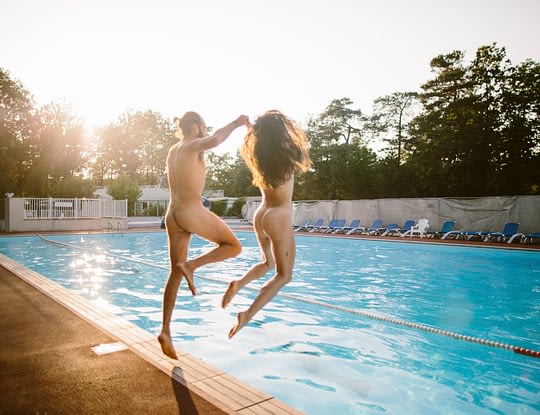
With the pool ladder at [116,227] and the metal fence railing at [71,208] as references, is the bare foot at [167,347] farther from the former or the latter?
the metal fence railing at [71,208]

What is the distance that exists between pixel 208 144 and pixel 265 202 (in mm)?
Result: 574

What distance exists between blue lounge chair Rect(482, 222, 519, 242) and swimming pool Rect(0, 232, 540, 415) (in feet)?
17.8

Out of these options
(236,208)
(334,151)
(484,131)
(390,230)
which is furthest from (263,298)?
(334,151)

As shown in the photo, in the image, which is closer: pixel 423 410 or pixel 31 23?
pixel 423 410

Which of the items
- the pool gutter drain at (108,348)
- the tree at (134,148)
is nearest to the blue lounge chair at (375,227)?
the pool gutter drain at (108,348)

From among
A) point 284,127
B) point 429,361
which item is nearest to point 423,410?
point 429,361

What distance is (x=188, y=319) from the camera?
5695mm

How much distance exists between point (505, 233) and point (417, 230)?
3925mm

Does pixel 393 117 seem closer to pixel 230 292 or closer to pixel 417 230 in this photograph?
pixel 417 230

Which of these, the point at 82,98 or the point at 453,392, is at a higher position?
the point at 82,98

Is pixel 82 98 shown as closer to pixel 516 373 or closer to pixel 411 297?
pixel 411 297

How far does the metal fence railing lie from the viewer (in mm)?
21000

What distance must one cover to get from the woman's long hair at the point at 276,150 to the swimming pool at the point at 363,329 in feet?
6.61

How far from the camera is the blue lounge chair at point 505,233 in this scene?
16.3 meters
